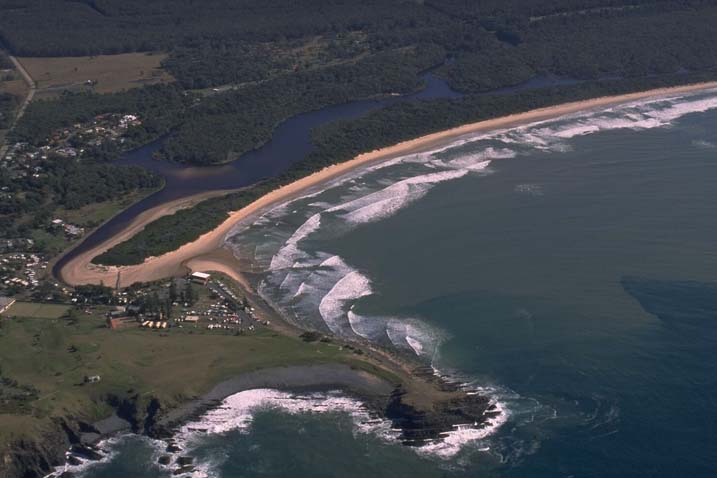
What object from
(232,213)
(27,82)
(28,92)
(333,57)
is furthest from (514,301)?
(27,82)

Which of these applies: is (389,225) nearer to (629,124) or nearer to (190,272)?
(190,272)

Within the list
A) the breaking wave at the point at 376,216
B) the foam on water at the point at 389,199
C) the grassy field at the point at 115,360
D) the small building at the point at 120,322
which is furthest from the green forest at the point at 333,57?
the grassy field at the point at 115,360

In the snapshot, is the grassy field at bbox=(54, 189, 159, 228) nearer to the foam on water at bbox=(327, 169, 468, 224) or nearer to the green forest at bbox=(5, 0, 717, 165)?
the green forest at bbox=(5, 0, 717, 165)

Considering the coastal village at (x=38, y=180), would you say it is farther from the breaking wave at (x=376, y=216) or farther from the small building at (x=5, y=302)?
the breaking wave at (x=376, y=216)

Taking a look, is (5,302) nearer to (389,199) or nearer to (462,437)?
(389,199)

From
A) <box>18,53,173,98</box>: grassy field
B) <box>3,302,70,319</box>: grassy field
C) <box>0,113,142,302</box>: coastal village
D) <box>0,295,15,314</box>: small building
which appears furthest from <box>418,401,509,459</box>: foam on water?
<box>18,53,173,98</box>: grassy field

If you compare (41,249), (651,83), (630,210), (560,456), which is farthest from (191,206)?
(651,83)

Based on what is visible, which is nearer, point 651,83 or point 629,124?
point 629,124
